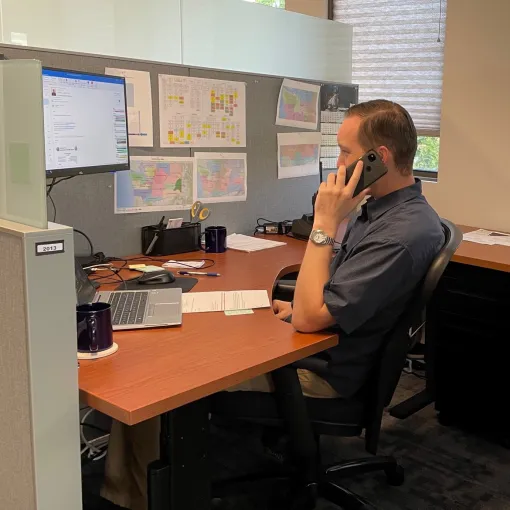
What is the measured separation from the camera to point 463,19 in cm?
290

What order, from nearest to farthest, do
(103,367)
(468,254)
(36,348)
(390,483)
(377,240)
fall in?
(36,348) < (103,367) < (377,240) < (390,483) < (468,254)

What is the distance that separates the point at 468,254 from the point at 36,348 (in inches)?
69.0

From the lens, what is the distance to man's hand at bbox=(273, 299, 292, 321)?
1.74 m

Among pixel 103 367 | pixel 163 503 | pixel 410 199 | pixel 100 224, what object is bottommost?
pixel 163 503

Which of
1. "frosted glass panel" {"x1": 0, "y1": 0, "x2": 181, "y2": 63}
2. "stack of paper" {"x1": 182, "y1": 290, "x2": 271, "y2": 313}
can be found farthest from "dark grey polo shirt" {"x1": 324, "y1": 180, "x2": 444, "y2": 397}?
"frosted glass panel" {"x1": 0, "y1": 0, "x2": 181, "y2": 63}

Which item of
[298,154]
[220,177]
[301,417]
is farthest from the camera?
[298,154]

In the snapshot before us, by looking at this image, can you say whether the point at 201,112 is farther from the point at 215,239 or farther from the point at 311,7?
the point at 311,7

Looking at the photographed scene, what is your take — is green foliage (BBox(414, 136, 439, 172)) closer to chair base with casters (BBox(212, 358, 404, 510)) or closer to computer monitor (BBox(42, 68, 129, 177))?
computer monitor (BBox(42, 68, 129, 177))

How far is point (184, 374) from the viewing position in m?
1.20

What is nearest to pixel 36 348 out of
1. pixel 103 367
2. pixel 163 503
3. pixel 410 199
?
pixel 103 367

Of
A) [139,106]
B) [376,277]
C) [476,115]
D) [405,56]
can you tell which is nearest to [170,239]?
[139,106]

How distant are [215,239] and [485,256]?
985 millimetres

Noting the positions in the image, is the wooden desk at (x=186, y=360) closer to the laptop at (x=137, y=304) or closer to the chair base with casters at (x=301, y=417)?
the laptop at (x=137, y=304)

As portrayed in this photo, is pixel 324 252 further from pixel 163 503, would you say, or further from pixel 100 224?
pixel 100 224
